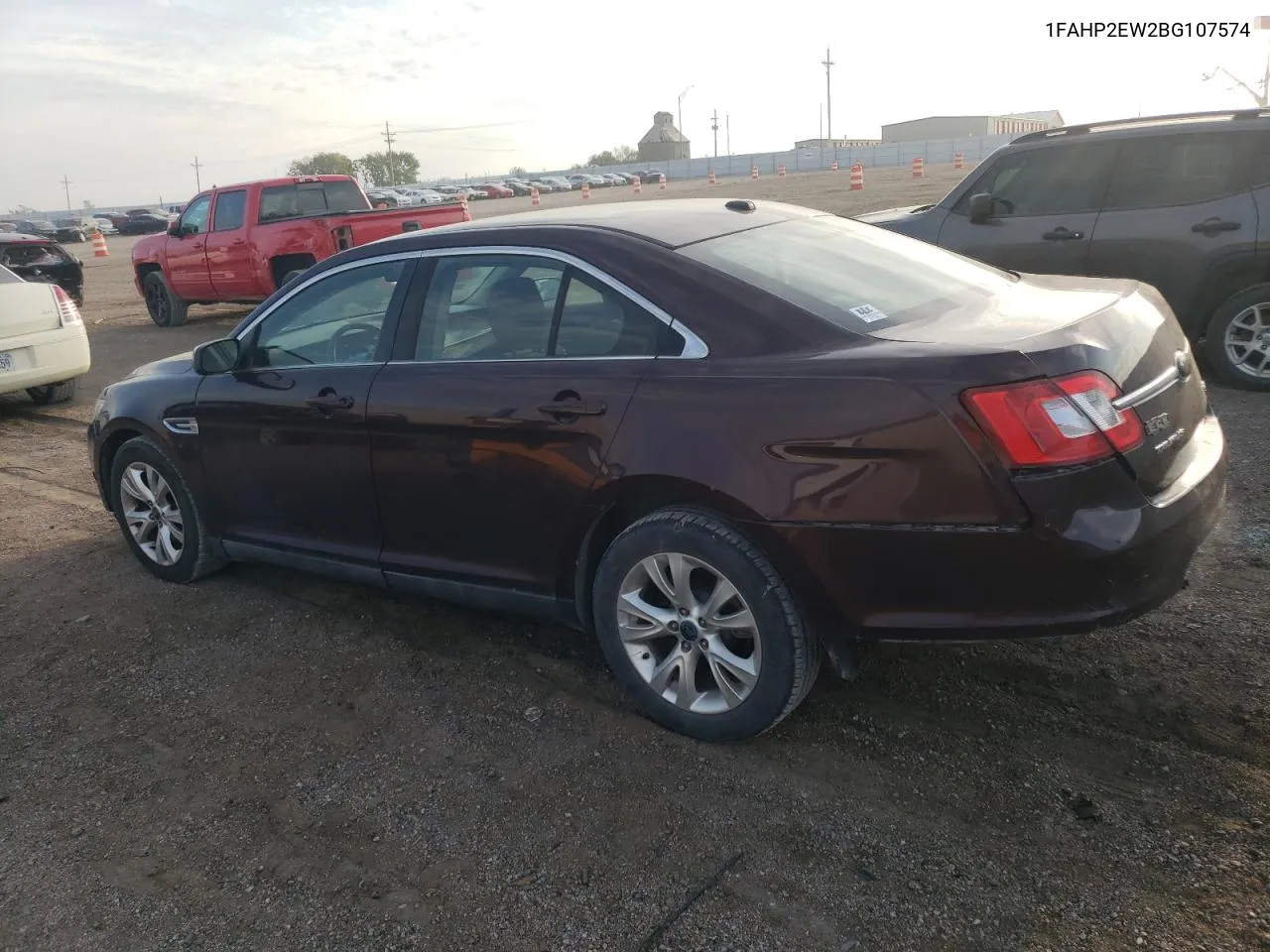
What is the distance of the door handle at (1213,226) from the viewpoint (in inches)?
256

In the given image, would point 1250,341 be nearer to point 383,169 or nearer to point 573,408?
point 573,408

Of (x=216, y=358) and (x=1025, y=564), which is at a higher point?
(x=216, y=358)

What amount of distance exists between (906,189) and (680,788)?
2956cm

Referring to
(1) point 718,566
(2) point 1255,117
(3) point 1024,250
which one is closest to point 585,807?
(1) point 718,566

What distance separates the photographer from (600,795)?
9.77 ft

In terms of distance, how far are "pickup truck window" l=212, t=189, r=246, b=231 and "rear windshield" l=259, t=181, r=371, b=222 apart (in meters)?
0.33

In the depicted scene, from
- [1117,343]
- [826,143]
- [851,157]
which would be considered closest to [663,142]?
[826,143]

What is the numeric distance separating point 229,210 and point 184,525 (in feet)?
30.9

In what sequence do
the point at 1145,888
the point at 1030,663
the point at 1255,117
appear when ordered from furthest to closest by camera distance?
the point at 1255,117, the point at 1030,663, the point at 1145,888

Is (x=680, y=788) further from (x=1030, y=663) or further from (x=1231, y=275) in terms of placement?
(x=1231, y=275)

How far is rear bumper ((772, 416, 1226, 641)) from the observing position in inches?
103

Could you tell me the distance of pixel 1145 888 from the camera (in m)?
2.40

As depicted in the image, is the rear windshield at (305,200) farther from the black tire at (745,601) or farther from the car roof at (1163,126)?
the black tire at (745,601)

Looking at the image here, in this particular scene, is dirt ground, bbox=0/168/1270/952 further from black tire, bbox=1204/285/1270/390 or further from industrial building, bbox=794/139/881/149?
industrial building, bbox=794/139/881/149
